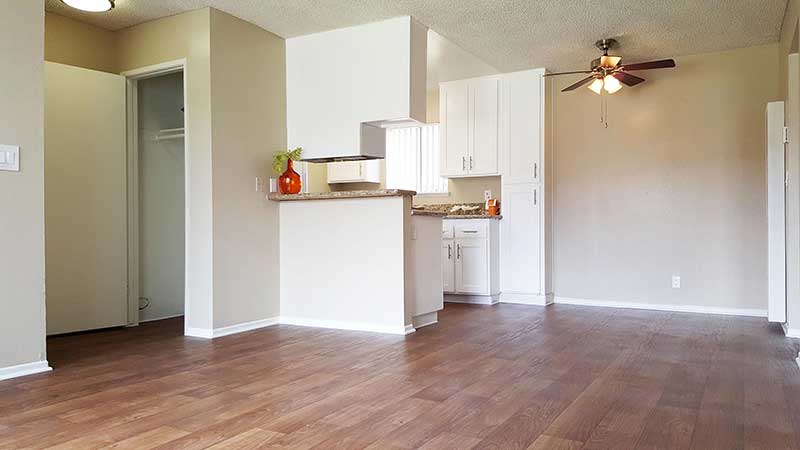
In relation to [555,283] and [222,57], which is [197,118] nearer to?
[222,57]

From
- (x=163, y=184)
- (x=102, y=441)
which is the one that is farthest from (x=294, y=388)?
(x=163, y=184)

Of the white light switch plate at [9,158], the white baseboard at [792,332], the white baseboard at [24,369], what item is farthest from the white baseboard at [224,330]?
the white baseboard at [792,332]

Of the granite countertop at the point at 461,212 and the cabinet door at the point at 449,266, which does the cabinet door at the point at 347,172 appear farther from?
the cabinet door at the point at 449,266

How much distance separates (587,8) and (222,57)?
279 centimetres

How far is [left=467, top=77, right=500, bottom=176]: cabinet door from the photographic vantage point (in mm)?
6535

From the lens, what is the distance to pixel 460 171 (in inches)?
267

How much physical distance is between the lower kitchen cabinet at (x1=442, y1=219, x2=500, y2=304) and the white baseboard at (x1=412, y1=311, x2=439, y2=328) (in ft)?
3.95

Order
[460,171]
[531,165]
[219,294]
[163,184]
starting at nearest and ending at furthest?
[219,294], [163,184], [531,165], [460,171]

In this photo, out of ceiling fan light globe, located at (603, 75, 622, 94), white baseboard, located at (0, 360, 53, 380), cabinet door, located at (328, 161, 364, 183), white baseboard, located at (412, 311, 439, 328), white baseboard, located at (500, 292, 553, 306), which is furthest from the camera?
cabinet door, located at (328, 161, 364, 183)

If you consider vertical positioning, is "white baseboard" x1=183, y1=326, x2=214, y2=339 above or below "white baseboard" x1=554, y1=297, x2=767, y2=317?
above

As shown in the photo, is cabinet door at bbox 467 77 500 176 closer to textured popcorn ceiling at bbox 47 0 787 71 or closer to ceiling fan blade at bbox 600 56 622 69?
textured popcorn ceiling at bbox 47 0 787 71

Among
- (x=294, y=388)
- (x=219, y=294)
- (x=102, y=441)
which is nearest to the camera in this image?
(x=102, y=441)

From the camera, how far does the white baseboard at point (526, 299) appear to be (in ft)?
20.6

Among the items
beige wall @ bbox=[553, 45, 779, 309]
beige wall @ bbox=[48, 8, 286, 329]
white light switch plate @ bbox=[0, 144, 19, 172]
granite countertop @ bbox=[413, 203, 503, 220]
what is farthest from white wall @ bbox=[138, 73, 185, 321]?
beige wall @ bbox=[553, 45, 779, 309]
